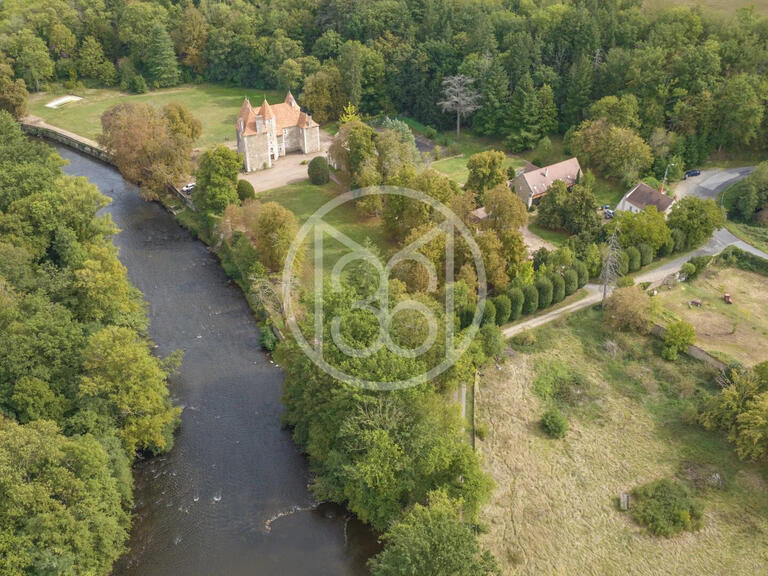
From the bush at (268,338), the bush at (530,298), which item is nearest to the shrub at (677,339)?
the bush at (530,298)

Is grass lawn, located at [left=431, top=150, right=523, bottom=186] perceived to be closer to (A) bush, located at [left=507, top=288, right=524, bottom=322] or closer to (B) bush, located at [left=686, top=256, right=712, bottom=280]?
(B) bush, located at [left=686, top=256, right=712, bottom=280]

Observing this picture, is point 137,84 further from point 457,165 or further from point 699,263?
point 699,263

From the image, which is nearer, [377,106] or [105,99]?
[377,106]

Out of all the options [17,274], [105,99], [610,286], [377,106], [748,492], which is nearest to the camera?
[748,492]

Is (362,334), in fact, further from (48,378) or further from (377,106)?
(377,106)

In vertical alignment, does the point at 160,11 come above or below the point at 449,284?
above

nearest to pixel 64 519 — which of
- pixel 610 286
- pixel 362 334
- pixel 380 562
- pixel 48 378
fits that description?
pixel 48 378

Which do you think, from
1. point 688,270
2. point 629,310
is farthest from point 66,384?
point 688,270

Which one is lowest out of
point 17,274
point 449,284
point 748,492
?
Answer: point 748,492

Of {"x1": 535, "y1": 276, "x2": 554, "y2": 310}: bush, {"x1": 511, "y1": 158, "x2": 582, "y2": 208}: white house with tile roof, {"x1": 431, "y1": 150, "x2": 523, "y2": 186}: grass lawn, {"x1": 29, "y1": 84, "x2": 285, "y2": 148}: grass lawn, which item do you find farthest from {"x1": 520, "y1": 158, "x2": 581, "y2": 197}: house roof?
{"x1": 29, "y1": 84, "x2": 285, "y2": 148}: grass lawn

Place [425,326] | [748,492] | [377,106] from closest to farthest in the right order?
[748,492] → [425,326] → [377,106]
